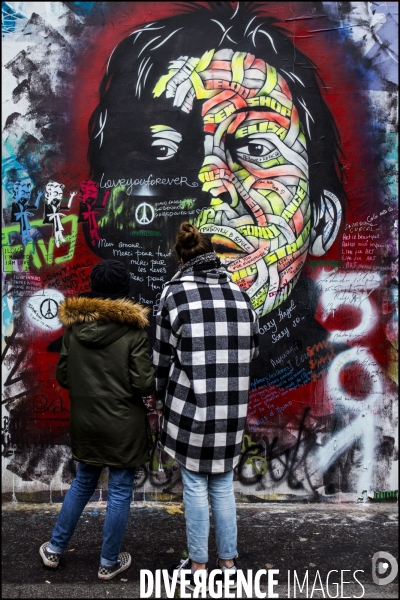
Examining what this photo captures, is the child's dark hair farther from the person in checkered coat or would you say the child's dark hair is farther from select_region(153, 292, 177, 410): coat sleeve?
select_region(153, 292, 177, 410): coat sleeve

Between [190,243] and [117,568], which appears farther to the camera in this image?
[117,568]

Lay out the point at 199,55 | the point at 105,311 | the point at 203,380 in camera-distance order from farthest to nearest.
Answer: the point at 199,55
the point at 105,311
the point at 203,380

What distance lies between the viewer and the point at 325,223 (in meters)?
4.60

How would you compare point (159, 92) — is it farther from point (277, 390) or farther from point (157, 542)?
point (157, 542)

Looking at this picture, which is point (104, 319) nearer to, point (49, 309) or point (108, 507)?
point (108, 507)

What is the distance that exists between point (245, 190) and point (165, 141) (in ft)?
2.31

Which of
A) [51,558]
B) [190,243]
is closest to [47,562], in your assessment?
[51,558]

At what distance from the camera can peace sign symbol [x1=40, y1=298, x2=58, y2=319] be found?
4.65 metres

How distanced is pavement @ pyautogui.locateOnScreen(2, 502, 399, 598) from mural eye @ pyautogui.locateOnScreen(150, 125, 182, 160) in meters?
2.63

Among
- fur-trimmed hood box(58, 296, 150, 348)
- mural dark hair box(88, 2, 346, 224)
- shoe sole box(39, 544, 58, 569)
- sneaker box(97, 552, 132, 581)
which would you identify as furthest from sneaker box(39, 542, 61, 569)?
mural dark hair box(88, 2, 346, 224)

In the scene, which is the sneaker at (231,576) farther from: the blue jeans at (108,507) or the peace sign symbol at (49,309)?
the peace sign symbol at (49,309)

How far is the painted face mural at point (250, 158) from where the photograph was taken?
4.58m

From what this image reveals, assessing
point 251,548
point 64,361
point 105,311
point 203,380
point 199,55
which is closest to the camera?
point 203,380

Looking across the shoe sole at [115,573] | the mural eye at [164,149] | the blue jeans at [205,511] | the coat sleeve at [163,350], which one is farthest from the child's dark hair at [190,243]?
the shoe sole at [115,573]
